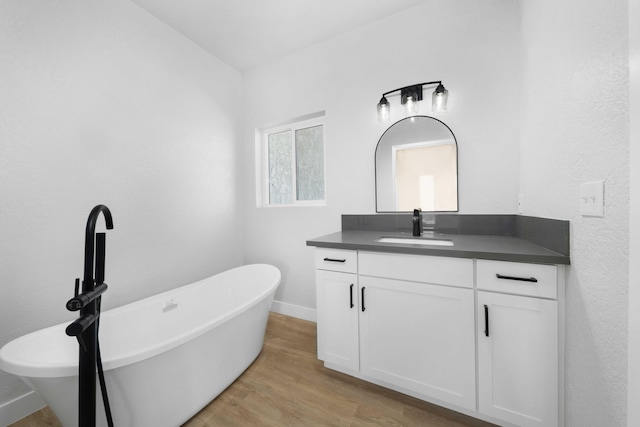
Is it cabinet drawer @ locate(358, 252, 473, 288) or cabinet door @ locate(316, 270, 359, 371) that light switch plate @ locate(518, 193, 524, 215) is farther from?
cabinet door @ locate(316, 270, 359, 371)

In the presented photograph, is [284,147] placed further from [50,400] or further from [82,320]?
[50,400]

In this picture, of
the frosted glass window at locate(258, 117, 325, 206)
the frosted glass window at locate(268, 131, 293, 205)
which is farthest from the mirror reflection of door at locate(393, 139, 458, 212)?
the frosted glass window at locate(268, 131, 293, 205)

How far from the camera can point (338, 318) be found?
1502mm

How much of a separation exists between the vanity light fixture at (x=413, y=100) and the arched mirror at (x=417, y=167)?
0.08 m

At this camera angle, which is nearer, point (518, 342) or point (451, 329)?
point (518, 342)

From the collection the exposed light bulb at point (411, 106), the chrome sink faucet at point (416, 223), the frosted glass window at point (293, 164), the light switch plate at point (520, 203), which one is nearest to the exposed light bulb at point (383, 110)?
the exposed light bulb at point (411, 106)

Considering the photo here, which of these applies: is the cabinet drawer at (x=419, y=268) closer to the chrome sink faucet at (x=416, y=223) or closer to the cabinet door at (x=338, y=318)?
the cabinet door at (x=338, y=318)

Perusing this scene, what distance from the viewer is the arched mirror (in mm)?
1748

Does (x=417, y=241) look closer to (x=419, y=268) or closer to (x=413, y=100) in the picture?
(x=419, y=268)

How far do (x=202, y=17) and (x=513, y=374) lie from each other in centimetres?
315

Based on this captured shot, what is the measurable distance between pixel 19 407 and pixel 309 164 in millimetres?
2502

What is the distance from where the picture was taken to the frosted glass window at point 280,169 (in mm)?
2627

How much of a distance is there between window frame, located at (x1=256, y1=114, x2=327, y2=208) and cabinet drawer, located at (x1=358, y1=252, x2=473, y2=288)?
1.03 m

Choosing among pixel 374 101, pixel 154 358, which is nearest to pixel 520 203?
pixel 374 101
